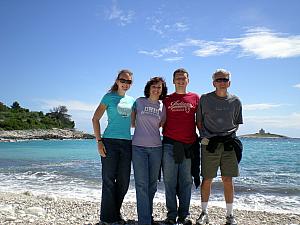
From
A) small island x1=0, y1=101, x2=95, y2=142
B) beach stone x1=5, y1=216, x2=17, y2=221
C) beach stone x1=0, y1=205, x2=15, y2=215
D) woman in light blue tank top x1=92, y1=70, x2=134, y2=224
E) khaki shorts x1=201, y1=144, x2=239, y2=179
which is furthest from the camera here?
small island x1=0, y1=101, x2=95, y2=142

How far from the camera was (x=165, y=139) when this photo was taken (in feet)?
16.5

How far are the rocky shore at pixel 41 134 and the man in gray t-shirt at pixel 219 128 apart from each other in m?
69.5

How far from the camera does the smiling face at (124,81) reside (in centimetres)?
504

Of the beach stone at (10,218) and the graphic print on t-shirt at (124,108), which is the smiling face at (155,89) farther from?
the beach stone at (10,218)

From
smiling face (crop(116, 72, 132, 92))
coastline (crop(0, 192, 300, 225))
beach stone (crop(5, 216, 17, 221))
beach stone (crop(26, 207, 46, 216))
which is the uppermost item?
smiling face (crop(116, 72, 132, 92))

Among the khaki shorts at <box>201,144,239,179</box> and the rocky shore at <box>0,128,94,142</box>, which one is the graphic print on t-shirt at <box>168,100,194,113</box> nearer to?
the khaki shorts at <box>201,144,239,179</box>

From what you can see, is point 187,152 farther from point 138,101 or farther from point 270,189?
point 270,189

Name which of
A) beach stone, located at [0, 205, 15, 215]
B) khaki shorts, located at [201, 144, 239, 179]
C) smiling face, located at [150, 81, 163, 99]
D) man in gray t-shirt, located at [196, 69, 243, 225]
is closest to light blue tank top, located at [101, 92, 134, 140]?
smiling face, located at [150, 81, 163, 99]

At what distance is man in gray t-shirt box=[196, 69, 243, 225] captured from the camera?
498cm

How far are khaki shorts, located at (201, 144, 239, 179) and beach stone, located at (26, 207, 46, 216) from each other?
296cm

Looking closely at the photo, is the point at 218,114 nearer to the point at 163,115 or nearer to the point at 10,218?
the point at 163,115

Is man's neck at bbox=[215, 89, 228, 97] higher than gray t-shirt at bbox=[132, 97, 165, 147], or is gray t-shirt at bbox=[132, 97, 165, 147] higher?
man's neck at bbox=[215, 89, 228, 97]

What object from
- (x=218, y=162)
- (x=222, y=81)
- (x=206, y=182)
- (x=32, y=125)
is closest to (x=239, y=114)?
(x=222, y=81)

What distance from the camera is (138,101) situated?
5.02m
